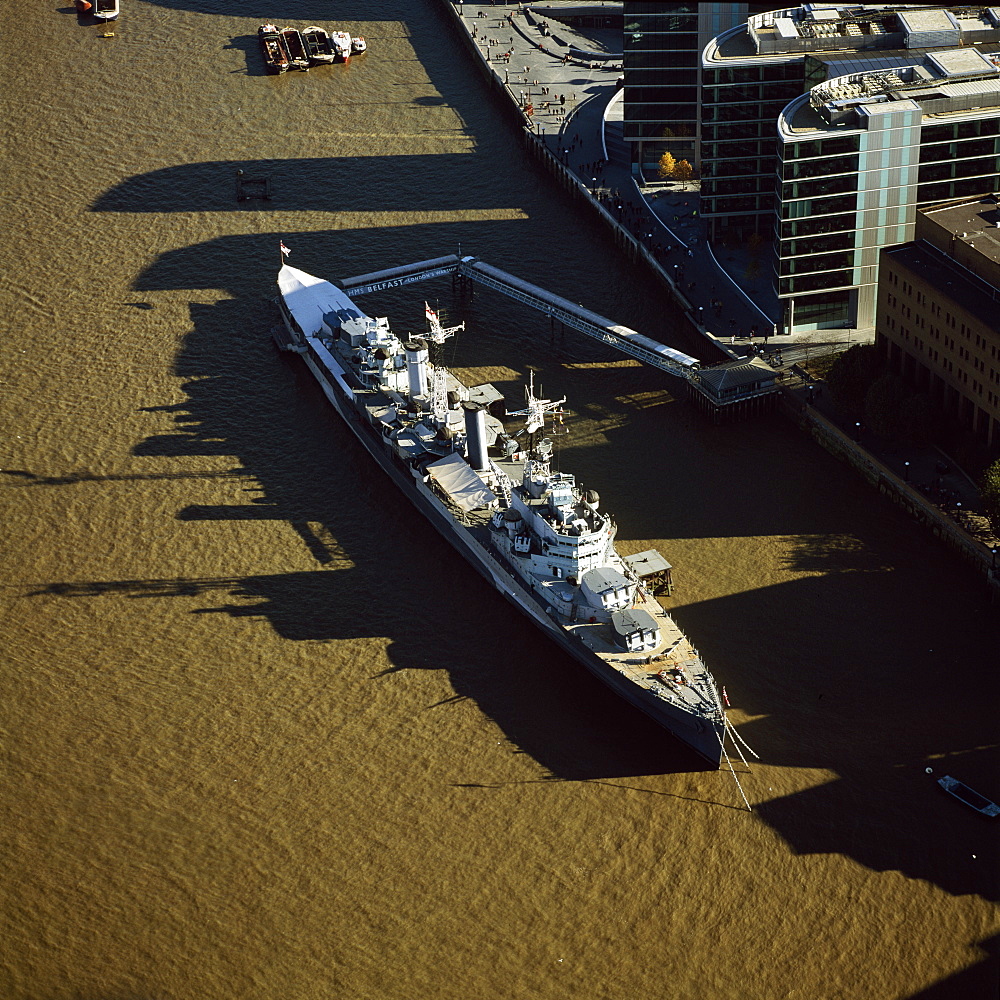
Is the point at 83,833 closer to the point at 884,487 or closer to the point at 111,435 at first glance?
the point at 111,435

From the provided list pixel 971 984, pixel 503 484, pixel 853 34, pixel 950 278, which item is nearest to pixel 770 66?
pixel 853 34

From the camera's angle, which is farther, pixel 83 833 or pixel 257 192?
pixel 257 192

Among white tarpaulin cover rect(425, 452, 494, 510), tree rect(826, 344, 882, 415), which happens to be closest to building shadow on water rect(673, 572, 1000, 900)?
white tarpaulin cover rect(425, 452, 494, 510)

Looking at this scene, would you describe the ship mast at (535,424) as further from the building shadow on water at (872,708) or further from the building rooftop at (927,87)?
the building rooftop at (927,87)

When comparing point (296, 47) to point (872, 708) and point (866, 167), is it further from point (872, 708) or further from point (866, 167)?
point (872, 708)

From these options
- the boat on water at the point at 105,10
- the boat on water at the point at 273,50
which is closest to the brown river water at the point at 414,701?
the boat on water at the point at 273,50

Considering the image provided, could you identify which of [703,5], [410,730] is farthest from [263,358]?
[703,5]
